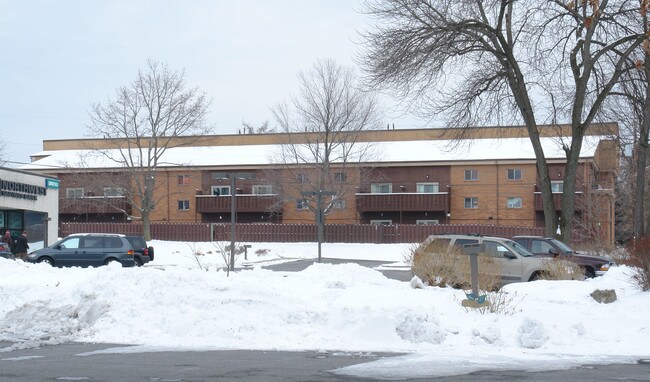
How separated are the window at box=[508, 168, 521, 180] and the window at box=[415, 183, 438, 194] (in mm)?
5515

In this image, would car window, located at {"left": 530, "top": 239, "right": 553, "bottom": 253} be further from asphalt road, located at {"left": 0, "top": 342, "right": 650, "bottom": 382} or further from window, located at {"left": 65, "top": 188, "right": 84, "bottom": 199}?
window, located at {"left": 65, "top": 188, "right": 84, "bottom": 199}

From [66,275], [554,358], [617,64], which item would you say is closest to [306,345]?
[554,358]

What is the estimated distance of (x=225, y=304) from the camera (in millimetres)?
14703

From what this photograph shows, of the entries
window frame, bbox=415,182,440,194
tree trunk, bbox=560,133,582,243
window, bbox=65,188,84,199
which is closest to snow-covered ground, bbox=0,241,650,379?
tree trunk, bbox=560,133,582,243

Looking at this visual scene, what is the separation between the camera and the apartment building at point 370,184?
59844 millimetres

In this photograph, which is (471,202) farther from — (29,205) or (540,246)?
(540,246)

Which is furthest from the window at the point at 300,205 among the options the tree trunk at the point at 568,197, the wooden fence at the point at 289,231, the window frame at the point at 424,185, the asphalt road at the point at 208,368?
the asphalt road at the point at 208,368

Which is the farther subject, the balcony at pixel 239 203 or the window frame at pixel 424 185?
the balcony at pixel 239 203

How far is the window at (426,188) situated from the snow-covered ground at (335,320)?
1772 inches

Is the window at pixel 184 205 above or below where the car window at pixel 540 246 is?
above

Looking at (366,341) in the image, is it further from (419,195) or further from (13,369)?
(419,195)

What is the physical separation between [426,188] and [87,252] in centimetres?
3562

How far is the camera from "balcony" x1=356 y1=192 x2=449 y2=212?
61.8 metres

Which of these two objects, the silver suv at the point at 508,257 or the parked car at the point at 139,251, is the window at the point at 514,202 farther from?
the silver suv at the point at 508,257
